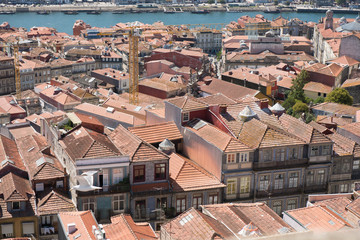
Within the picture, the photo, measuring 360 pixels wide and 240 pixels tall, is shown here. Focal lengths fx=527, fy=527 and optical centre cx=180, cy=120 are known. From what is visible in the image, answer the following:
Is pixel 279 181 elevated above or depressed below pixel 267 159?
below

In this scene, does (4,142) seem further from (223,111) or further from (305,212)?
(305,212)

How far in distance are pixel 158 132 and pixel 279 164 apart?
180 inches

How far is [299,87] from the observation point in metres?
36.4

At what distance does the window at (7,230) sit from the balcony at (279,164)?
7.80m

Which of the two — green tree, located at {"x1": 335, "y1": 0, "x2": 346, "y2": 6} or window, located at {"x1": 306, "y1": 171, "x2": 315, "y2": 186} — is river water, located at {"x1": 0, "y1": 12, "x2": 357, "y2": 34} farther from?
window, located at {"x1": 306, "y1": 171, "x2": 315, "y2": 186}

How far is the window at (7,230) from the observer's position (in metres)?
15.3

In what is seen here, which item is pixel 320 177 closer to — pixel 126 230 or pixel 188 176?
pixel 188 176

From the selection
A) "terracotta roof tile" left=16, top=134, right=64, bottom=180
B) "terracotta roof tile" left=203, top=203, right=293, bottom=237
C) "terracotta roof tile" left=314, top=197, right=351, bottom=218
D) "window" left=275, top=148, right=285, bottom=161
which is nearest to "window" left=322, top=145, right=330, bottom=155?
"window" left=275, top=148, right=285, bottom=161

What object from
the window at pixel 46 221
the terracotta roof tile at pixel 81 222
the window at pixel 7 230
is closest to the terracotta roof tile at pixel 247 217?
the terracotta roof tile at pixel 81 222

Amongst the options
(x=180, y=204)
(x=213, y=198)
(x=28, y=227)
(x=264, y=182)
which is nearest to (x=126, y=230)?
(x=180, y=204)

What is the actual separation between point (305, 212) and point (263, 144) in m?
3.57

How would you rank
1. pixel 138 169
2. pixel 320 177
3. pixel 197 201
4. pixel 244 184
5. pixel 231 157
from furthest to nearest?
pixel 320 177
pixel 244 184
pixel 231 157
pixel 197 201
pixel 138 169

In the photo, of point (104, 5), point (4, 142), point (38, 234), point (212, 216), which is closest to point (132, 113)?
point (4, 142)

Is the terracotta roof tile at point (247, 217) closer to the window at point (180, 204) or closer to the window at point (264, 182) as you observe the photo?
the window at point (180, 204)
